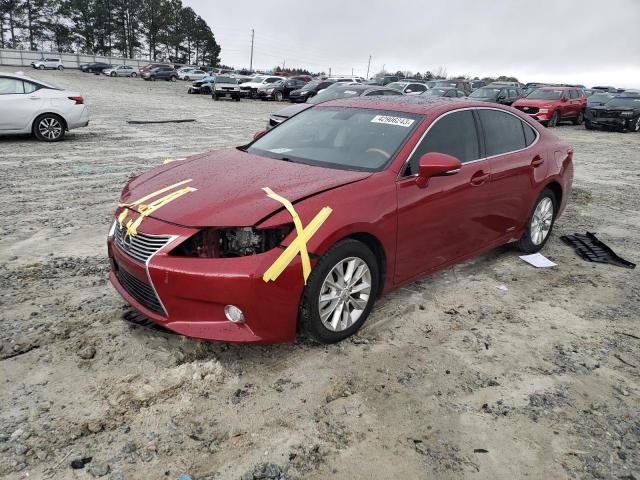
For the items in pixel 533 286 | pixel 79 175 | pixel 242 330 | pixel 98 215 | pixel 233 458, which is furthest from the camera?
pixel 79 175

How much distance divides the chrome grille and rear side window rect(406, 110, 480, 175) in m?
1.82

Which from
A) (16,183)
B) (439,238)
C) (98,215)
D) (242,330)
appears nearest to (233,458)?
(242,330)

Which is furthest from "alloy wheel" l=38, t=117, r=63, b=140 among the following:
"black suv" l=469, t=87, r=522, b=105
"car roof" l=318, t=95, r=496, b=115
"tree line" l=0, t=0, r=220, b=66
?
"tree line" l=0, t=0, r=220, b=66

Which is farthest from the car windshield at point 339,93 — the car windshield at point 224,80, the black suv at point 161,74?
the black suv at point 161,74

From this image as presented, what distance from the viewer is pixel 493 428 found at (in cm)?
278

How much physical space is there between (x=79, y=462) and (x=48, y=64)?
6410cm

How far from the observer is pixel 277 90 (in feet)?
105

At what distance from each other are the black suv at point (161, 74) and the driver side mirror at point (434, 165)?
2065 inches

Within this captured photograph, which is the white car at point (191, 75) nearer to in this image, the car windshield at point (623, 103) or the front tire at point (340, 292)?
the car windshield at point (623, 103)

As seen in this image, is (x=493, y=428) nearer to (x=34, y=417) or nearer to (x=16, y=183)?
(x=34, y=417)

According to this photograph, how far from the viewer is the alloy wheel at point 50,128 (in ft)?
37.1

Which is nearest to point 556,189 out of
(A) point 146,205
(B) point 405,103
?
(B) point 405,103

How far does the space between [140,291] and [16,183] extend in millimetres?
5597

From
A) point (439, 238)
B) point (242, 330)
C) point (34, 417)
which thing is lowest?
point (34, 417)
